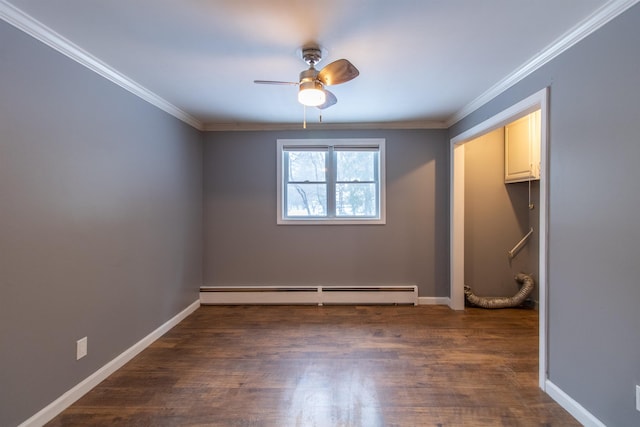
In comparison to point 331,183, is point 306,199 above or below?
below

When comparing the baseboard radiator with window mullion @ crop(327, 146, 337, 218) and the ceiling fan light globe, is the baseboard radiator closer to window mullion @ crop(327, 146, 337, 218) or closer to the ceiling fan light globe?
window mullion @ crop(327, 146, 337, 218)

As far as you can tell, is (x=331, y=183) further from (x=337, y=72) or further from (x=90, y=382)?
(x=90, y=382)

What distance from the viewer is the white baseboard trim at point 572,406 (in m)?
1.68

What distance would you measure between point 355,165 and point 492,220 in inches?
78.0

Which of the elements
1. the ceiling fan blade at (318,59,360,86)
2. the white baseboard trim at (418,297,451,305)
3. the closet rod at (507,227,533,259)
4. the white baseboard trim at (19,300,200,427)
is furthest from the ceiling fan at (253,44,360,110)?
the closet rod at (507,227,533,259)

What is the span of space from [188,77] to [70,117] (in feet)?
2.98

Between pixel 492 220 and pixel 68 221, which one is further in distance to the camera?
pixel 492 220

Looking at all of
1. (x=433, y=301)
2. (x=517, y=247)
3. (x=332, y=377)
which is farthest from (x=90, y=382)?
(x=517, y=247)

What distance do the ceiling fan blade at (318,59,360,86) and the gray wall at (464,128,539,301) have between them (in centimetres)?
268

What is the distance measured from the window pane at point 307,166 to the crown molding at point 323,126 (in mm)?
363

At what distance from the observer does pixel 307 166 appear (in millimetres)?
4035

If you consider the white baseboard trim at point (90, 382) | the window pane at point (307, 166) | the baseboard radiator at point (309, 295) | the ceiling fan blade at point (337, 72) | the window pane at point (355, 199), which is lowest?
the white baseboard trim at point (90, 382)

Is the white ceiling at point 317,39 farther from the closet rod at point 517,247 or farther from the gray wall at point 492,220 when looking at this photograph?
the closet rod at point 517,247

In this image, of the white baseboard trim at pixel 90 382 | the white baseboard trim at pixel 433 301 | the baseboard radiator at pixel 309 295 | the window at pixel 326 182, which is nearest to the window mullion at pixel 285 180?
the window at pixel 326 182
